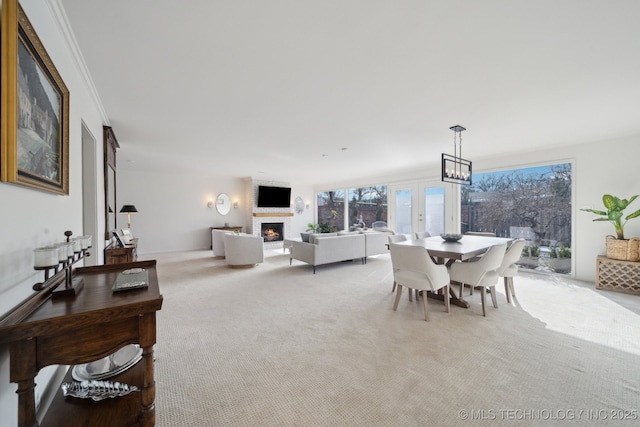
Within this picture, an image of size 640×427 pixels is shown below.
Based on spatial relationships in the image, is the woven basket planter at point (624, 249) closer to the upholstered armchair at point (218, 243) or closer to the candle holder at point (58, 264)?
the candle holder at point (58, 264)

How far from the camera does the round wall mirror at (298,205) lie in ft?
33.7

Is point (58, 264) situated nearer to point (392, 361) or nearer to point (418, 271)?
point (392, 361)

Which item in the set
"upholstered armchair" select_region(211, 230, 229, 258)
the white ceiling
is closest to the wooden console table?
the white ceiling

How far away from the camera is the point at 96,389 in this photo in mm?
1356

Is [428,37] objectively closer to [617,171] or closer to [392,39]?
[392,39]

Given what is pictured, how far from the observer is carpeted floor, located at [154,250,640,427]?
1.60 metres

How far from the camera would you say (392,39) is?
185 centimetres

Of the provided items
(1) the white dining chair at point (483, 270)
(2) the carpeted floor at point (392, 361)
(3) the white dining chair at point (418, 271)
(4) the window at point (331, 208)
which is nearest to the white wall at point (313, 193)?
(4) the window at point (331, 208)

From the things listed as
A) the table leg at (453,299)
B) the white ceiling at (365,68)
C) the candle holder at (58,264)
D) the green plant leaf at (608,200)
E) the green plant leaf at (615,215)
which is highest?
the white ceiling at (365,68)

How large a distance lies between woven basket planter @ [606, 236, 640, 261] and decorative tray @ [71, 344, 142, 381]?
617 cm

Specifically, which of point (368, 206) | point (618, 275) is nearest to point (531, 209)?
point (618, 275)

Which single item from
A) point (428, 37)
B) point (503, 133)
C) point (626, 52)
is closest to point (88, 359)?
point (428, 37)

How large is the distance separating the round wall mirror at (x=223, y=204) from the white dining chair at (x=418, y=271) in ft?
23.1

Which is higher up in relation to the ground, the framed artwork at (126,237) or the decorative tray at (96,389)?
the framed artwork at (126,237)
